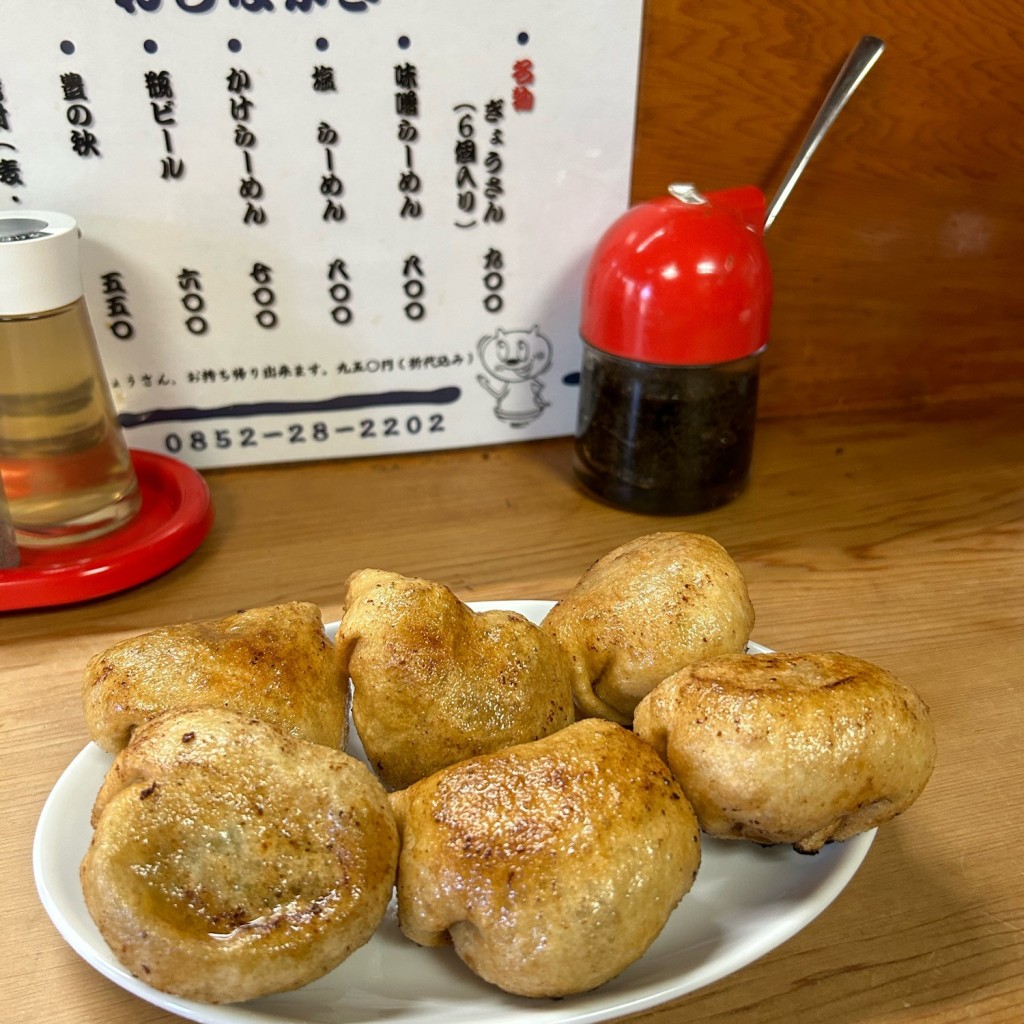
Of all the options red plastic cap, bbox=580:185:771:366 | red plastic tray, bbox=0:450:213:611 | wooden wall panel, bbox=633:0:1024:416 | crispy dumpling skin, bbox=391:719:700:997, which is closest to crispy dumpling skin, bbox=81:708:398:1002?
crispy dumpling skin, bbox=391:719:700:997

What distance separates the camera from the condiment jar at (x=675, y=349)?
98 centimetres

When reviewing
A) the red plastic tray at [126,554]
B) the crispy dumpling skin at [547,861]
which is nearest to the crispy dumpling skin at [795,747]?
the crispy dumpling skin at [547,861]

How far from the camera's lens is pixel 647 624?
0.67m

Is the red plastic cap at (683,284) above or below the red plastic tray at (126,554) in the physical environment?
above

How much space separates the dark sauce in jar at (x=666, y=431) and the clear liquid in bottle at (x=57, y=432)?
20.5 inches

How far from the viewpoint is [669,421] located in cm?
104

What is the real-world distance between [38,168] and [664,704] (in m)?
0.81

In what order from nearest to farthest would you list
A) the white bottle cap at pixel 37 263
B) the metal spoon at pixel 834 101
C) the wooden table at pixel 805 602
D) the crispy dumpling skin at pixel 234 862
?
the crispy dumpling skin at pixel 234 862 < the wooden table at pixel 805 602 < the white bottle cap at pixel 37 263 < the metal spoon at pixel 834 101

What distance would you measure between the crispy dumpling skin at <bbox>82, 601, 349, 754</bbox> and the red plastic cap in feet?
1.70

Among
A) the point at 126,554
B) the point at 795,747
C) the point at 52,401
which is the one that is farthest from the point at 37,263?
the point at 795,747

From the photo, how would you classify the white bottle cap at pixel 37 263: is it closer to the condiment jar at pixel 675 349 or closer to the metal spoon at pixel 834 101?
the condiment jar at pixel 675 349

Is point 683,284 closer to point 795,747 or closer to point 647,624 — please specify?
point 647,624

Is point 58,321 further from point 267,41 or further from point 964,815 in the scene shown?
point 964,815

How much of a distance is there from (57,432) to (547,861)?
0.69 meters
